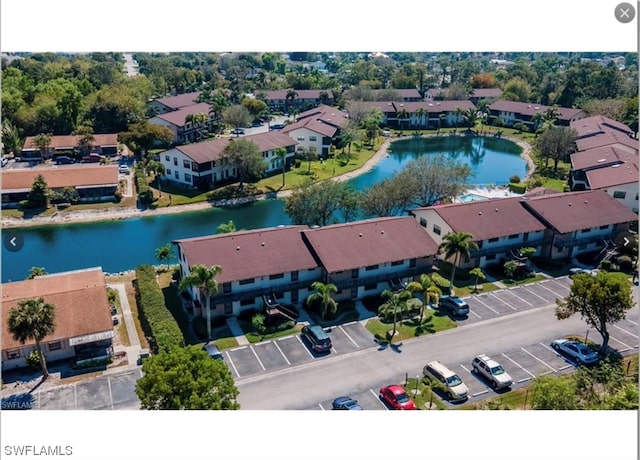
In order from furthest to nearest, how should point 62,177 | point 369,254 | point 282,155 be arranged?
1. point 282,155
2. point 62,177
3. point 369,254

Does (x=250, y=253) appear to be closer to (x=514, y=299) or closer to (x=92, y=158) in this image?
(x=514, y=299)

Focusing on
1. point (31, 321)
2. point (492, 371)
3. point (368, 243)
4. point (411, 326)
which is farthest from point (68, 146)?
point (492, 371)

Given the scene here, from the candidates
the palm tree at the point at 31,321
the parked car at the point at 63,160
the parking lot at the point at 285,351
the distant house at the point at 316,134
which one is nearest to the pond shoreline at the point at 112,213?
the distant house at the point at 316,134

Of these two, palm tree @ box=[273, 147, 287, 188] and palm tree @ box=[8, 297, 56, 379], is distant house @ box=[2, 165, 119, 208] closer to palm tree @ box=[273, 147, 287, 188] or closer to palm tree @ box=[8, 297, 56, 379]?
palm tree @ box=[273, 147, 287, 188]

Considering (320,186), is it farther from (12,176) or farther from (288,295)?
(12,176)

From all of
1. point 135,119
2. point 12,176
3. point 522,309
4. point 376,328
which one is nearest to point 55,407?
point 376,328

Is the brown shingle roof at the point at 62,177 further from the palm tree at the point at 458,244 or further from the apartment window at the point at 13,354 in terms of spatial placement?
the palm tree at the point at 458,244
